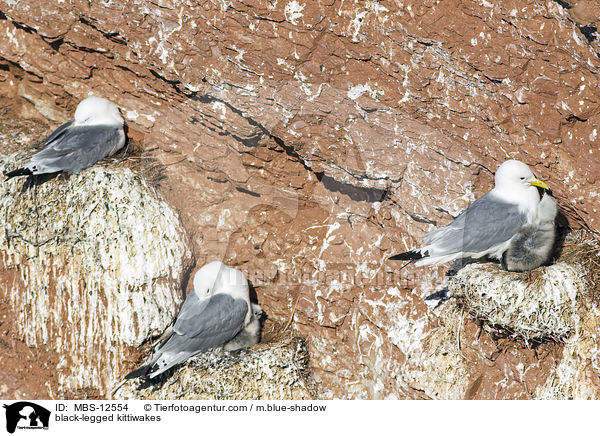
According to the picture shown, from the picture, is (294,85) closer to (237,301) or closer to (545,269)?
(237,301)

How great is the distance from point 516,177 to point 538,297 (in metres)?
0.81

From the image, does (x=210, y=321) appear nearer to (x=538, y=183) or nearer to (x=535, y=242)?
(x=535, y=242)

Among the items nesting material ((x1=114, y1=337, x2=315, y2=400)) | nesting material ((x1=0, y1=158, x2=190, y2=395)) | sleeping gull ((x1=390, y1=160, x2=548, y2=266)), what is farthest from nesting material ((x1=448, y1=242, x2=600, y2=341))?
nesting material ((x1=0, y1=158, x2=190, y2=395))

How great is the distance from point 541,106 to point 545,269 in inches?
43.2

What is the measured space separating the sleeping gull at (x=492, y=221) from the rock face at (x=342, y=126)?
20 centimetres

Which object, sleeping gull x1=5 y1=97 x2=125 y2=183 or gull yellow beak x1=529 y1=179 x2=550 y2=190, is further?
sleeping gull x1=5 y1=97 x2=125 y2=183

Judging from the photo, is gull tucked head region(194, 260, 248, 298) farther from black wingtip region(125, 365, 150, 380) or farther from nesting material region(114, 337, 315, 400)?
black wingtip region(125, 365, 150, 380)

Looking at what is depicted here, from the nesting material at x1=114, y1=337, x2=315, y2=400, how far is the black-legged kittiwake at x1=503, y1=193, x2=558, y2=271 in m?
1.76

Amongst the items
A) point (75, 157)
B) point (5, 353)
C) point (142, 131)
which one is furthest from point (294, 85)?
point (5, 353)

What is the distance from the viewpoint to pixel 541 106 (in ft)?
12.2

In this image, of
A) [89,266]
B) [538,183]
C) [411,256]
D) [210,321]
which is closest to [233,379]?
[210,321]

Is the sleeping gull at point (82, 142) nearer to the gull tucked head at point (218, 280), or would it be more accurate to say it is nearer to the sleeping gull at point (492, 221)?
the gull tucked head at point (218, 280)

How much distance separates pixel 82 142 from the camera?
432 cm
